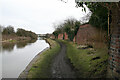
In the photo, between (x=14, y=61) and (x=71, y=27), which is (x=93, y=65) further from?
(x=71, y=27)

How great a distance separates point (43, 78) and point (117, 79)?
3.10 m

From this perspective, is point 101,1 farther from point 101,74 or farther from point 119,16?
point 101,74

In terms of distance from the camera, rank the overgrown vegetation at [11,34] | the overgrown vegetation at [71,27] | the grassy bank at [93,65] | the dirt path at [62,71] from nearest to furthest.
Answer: the grassy bank at [93,65]
the dirt path at [62,71]
the overgrown vegetation at [71,27]
the overgrown vegetation at [11,34]

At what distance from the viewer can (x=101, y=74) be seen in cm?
351

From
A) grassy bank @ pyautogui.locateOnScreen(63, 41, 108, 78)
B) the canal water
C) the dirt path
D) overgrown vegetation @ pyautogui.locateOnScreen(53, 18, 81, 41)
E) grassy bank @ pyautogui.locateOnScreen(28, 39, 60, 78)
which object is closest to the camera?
grassy bank @ pyautogui.locateOnScreen(63, 41, 108, 78)

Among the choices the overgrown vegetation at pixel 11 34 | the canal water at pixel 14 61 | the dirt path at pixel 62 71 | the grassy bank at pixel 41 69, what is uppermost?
the overgrown vegetation at pixel 11 34

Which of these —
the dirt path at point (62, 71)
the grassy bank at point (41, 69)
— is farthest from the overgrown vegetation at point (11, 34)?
the dirt path at point (62, 71)

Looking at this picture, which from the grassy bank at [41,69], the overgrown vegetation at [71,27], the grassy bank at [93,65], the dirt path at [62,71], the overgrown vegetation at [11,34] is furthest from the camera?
the overgrown vegetation at [11,34]

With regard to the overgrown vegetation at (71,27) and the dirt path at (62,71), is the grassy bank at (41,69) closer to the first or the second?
the dirt path at (62,71)

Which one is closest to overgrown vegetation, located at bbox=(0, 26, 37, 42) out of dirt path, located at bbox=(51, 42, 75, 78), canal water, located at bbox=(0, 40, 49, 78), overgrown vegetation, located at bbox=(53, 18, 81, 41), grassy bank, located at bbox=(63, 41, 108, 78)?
canal water, located at bbox=(0, 40, 49, 78)

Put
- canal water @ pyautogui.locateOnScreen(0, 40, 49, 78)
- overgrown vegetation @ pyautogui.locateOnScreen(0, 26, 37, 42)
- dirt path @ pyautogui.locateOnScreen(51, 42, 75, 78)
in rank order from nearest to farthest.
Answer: dirt path @ pyautogui.locateOnScreen(51, 42, 75, 78) < canal water @ pyautogui.locateOnScreen(0, 40, 49, 78) < overgrown vegetation @ pyautogui.locateOnScreen(0, 26, 37, 42)

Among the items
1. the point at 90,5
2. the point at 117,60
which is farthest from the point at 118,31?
the point at 90,5

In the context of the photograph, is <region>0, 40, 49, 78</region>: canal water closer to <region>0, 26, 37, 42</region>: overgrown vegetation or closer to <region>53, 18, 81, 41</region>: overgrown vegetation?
<region>53, 18, 81, 41</region>: overgrown vegetation

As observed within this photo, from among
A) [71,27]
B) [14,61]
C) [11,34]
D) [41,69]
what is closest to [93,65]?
[41,69]
